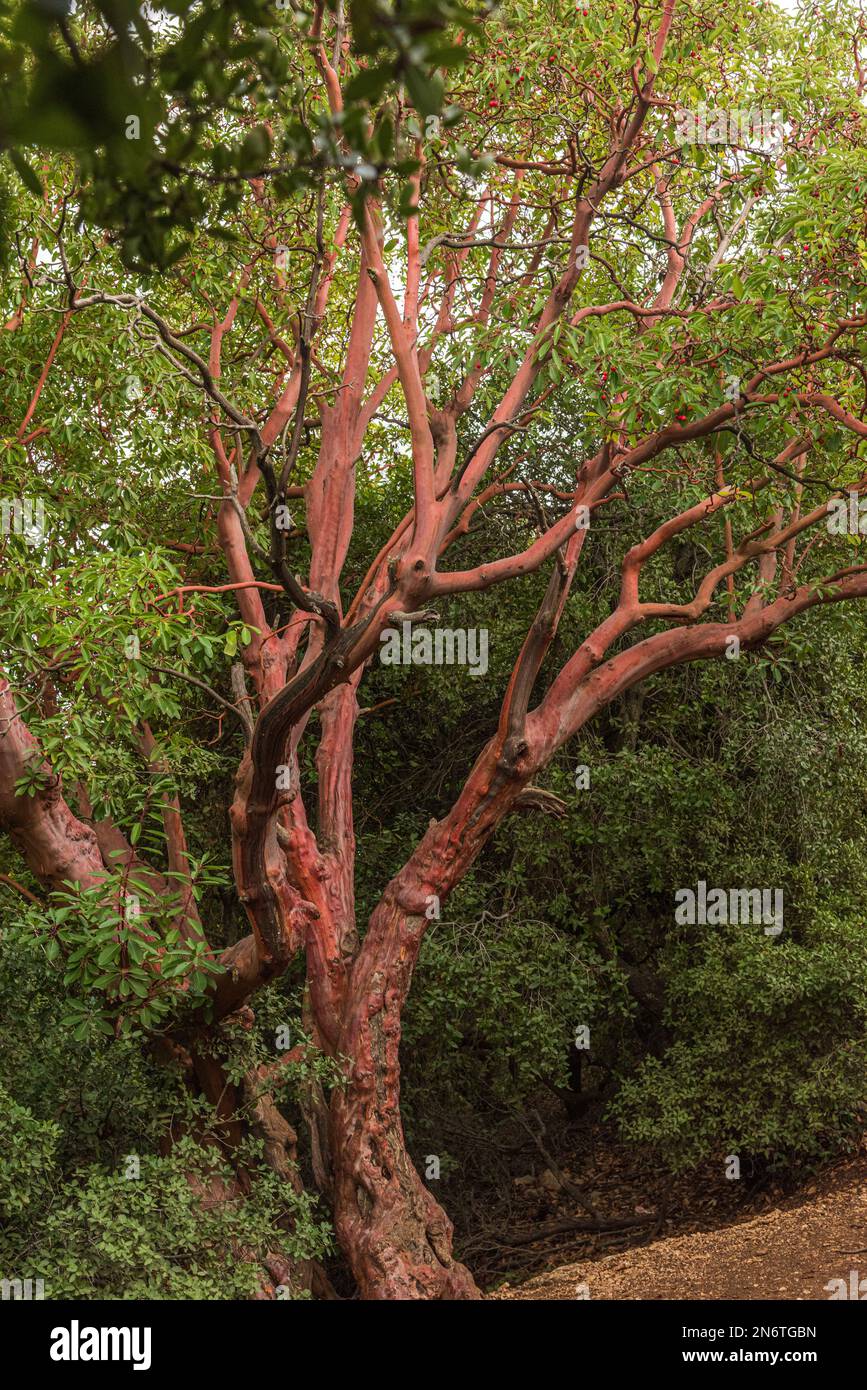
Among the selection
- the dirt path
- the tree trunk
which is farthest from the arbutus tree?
the dirt path

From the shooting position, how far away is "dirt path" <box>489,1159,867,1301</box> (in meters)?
7.21

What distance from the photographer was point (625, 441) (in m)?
7.75

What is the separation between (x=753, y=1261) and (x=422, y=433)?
516 cm

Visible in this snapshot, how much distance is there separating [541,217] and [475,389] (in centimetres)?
134

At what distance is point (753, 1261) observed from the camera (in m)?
7.60

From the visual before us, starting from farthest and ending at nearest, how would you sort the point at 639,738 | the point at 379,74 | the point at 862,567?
the point at 639,738 → the point at 862,567 → the point at 379,74

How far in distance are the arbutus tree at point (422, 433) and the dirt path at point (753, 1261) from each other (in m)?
0.95

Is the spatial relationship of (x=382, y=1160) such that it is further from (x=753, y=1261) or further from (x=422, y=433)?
(x=422, y=433)

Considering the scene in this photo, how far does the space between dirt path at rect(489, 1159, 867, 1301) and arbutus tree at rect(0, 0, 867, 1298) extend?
954mm

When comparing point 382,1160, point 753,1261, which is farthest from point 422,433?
point 753,1261

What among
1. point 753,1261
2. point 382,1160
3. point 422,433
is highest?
point 422,433

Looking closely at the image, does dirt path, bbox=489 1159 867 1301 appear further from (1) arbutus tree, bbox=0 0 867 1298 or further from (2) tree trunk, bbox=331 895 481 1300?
(1) arbutus tree, bbox=0 0 867 1298

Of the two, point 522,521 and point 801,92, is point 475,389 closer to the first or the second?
point 522,521
